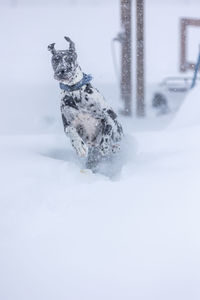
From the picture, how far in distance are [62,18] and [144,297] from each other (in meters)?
6.44

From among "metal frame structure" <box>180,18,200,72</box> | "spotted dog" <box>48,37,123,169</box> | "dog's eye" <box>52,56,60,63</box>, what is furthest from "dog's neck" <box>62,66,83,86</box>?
"metal frame structure" <box>180,18,200,72</box>

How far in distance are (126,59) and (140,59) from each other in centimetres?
18

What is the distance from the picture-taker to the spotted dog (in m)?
2.33

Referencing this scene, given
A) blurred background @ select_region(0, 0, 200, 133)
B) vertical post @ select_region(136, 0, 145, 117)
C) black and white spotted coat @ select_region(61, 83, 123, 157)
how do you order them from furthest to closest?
blurred background @ select_region(0, 0, 200, 133) → vertical post @ select_region(136, 0, 145, 117) → black and white spotted coat @ select_region(61, 83, 123, 157)

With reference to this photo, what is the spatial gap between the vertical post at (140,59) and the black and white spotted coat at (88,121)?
2.69m

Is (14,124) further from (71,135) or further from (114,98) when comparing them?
(71,135)

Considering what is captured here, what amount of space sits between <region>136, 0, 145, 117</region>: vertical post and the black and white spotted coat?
106 inches

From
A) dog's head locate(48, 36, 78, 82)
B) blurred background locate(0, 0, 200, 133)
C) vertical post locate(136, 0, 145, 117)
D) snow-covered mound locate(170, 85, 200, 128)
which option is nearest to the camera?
dog's head locate(48, 36, 78, 82)

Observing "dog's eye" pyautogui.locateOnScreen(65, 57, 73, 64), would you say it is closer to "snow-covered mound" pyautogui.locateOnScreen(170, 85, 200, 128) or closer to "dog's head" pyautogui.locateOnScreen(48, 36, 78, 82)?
"dog's head" pyautogui.locateOnScreen(48, 36, 78, 82)

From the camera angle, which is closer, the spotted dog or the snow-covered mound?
the spotted dog

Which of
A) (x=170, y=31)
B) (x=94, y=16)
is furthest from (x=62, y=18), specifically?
(x=170, y=31)

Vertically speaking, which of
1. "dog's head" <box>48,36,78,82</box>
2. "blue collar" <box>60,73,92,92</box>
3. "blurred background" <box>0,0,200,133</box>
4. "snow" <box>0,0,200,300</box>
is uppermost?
"dog's head" <box>48,36,78,82</box>

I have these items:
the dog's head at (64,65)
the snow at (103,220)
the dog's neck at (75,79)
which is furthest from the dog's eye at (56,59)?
the snow at (103,220)

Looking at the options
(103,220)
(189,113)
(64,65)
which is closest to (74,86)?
(64,65)
